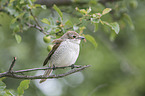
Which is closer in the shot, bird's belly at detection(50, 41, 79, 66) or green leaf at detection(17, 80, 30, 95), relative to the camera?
green leaf at detection(17, 80, 30, 95)

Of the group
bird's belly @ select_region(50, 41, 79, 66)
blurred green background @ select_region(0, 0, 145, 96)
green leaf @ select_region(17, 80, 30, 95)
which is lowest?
blurred green background @ select_region(0, 0, 145, 96)

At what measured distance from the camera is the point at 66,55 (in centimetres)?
414

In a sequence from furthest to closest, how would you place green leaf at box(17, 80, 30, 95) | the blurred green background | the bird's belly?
the blurred green background → the bird's belly → green leaf at box(17, 80, 30, 95)

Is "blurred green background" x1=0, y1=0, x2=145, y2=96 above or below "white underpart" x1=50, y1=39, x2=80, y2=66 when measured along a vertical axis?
below

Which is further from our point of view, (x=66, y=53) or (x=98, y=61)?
(x=98, y=61)

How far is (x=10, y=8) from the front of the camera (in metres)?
4.55

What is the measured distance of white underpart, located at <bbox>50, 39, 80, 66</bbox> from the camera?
4.13 meters

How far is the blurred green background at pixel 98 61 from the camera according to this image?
773 centimetres

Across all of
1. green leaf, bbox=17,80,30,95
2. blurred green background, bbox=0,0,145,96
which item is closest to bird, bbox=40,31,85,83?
green leaf, bbox=17,80,30,95

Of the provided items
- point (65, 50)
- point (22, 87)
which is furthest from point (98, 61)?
point (22, 87)

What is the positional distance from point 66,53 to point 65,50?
0.19 ft

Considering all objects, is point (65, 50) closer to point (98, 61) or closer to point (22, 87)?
point (22, 87)

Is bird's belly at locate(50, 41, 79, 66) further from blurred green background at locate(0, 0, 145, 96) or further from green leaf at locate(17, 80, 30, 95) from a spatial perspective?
blurred green background at locate(0, 0, 145, 96)

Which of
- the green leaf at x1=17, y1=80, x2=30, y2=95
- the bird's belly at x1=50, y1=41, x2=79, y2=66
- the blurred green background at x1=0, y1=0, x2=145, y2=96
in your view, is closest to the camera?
the green leaf at x1=17, y1=80, x2=30, y2=95
